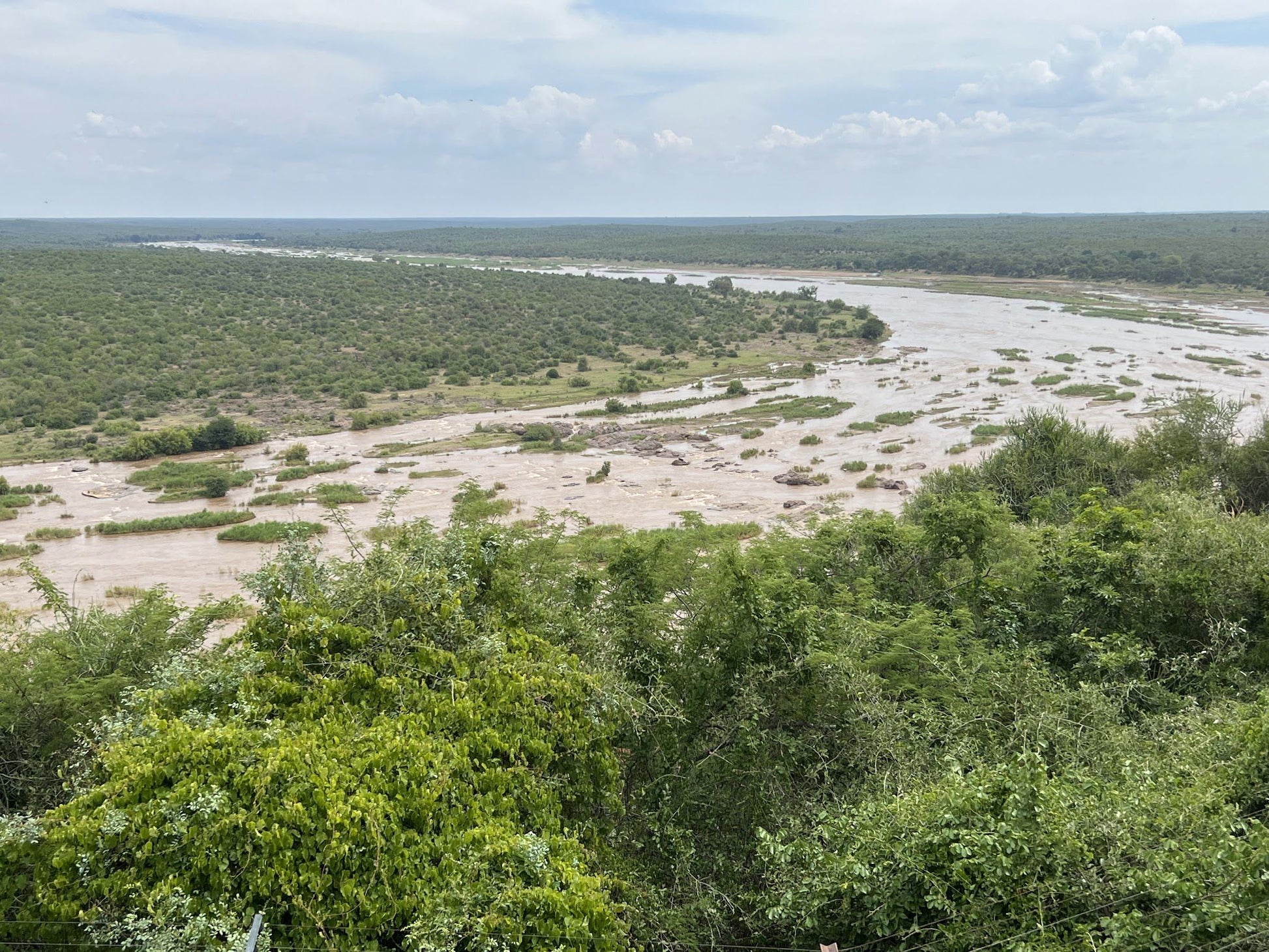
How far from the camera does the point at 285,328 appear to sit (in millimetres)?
61062

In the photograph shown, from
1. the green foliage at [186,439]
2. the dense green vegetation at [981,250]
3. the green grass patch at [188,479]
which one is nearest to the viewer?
the green grass patch at [188,479]

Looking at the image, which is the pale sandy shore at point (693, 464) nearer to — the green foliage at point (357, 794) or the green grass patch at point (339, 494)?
the green grass patch at point (339, 494)

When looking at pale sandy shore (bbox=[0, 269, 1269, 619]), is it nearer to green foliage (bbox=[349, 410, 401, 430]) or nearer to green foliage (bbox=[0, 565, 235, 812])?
green foliage (bbox=[349, 410, 401, 430])


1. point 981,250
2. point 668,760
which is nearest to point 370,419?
point 668,760

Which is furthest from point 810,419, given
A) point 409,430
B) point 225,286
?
point 225,286

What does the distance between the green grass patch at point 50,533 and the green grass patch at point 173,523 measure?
54cm

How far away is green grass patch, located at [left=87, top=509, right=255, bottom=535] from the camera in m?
27.2

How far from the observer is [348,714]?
25.2ft

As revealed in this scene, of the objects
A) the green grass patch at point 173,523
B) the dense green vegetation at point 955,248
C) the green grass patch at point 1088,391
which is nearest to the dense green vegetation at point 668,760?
the green grass patch at point 173,523

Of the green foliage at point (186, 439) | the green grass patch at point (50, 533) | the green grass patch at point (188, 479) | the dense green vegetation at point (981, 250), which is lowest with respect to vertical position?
the green grass patch at point (50, 533)

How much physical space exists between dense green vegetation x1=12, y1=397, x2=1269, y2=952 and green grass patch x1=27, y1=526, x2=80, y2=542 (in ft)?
57.2

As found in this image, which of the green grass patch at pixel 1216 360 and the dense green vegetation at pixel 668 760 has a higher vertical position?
the green grass patch at pixel 1216 360

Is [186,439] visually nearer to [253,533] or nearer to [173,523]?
[173,523]

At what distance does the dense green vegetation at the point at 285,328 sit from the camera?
44.4 m
